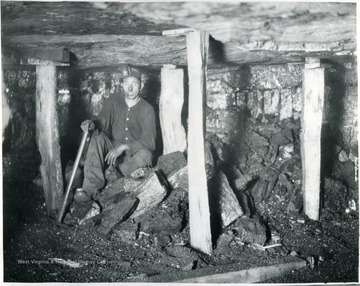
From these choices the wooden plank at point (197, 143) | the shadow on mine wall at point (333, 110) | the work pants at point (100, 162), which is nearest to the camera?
the wooden plank at point (197, 143)

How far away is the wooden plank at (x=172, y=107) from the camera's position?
475cm

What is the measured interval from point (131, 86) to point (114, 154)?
948 mm

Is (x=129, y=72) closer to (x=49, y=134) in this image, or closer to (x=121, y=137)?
(x=121, y=137)

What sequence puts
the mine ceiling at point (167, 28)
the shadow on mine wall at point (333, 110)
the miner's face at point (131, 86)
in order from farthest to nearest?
the shadow on mine wall at point (333, 110), the miner's face at point (131, 86), the mine ceiling at point (167, 28)

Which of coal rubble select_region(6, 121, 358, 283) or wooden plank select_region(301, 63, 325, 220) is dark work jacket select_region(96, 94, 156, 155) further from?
wooden plank select_region(301, 63, 325, 220)

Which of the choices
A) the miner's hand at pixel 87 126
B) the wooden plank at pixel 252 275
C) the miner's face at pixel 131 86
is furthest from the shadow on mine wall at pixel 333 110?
the miner's hand at pixel 87 126

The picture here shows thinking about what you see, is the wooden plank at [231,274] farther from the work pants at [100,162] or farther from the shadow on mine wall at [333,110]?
the shadow on mine wall at [333,110]

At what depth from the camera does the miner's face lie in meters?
4.86

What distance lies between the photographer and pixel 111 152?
187 inches

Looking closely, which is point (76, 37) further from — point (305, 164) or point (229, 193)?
point (305, 164)

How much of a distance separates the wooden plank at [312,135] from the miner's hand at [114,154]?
233cm

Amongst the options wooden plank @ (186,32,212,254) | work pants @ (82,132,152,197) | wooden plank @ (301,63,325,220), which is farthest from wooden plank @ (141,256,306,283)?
work pants @ (82,132,152,197)

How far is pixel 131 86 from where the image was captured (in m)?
4.90

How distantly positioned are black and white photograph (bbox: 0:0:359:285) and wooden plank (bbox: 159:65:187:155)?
0.06ft
